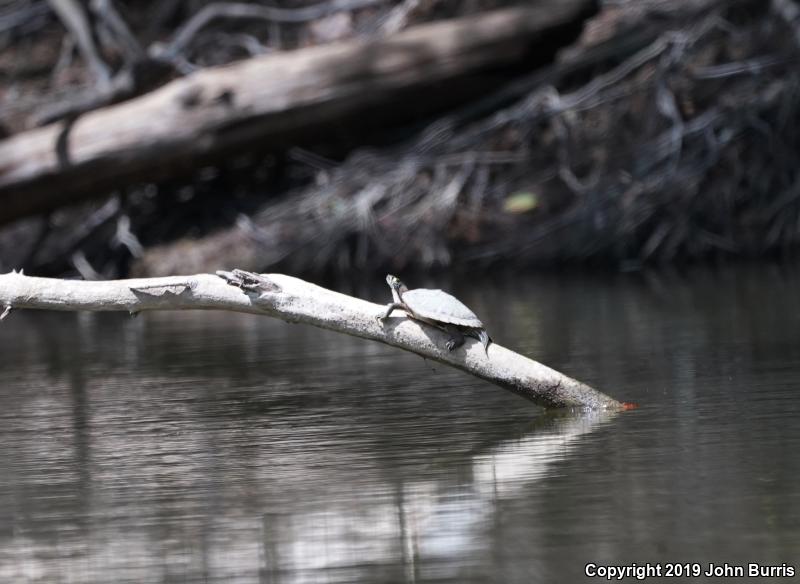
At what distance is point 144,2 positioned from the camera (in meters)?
18.3

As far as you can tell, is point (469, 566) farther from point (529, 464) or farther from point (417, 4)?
point (417, 4)

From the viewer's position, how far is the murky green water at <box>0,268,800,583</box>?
3.65 m

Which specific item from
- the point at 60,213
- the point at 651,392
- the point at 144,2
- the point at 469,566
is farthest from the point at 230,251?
the point at 469,566

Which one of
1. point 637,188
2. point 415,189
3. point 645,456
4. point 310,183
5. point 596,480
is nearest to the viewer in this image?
point 596,480

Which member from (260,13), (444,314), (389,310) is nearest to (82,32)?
(260,13)

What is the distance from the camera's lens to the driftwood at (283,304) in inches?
205

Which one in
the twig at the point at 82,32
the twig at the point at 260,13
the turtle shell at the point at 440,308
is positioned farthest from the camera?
the twig at the point at 260,13

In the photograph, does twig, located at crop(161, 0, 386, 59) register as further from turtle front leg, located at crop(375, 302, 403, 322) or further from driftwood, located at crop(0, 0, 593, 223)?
turtle front leg, located at crop(375, 302, 403, 322)

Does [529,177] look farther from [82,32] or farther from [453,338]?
[453,338]

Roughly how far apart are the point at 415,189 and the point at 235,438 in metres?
8.34

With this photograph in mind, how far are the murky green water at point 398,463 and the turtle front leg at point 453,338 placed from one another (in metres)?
0.33

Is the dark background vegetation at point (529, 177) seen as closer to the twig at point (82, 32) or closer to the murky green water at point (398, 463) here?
the twig at point (82, 32)

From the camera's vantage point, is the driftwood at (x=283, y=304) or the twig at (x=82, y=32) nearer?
the driftwood at (x=283, y=304)

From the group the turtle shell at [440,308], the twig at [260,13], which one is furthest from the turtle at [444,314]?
the twig at [260,13]
